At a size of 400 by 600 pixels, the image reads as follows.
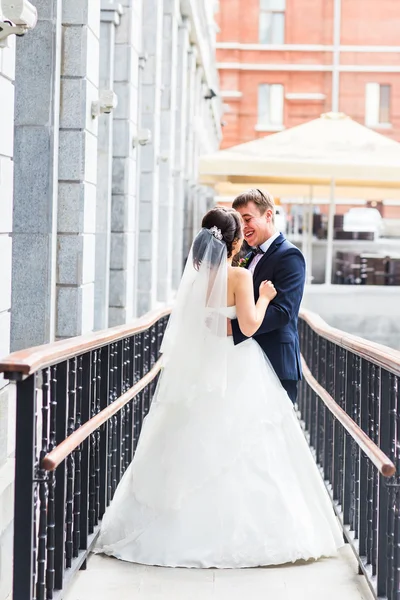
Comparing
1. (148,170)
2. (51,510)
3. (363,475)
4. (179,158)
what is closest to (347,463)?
(363,475)

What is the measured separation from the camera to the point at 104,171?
1105 centimetres

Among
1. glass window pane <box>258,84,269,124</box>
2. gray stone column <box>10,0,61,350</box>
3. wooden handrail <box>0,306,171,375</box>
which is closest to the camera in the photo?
wooden handrail <box>0,306,171,375</box>

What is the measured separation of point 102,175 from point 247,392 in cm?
551

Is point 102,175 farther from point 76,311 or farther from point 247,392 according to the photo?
point 247,392

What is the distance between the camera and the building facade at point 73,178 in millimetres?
5551

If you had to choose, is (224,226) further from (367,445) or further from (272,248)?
(367,445)

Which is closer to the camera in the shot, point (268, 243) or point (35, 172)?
point (268, 243)

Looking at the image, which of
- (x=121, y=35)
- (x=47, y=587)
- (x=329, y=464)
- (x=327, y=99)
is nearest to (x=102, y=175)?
(x=121, y=35)

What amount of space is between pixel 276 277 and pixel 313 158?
10.2 meters

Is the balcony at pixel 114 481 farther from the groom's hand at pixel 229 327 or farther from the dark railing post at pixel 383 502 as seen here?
the groom's hand at pixel 229 327

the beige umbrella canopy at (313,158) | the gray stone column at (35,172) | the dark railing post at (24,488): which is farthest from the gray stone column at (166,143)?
the dark railing post at (24,488)

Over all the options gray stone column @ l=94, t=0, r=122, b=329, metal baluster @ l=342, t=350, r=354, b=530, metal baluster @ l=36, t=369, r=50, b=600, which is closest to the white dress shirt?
metal baluster @ l=342, t=350, r=354, b=530

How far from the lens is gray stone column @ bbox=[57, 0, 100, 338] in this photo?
28.3 feet

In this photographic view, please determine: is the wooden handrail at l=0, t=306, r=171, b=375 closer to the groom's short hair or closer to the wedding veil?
the wedding veil
